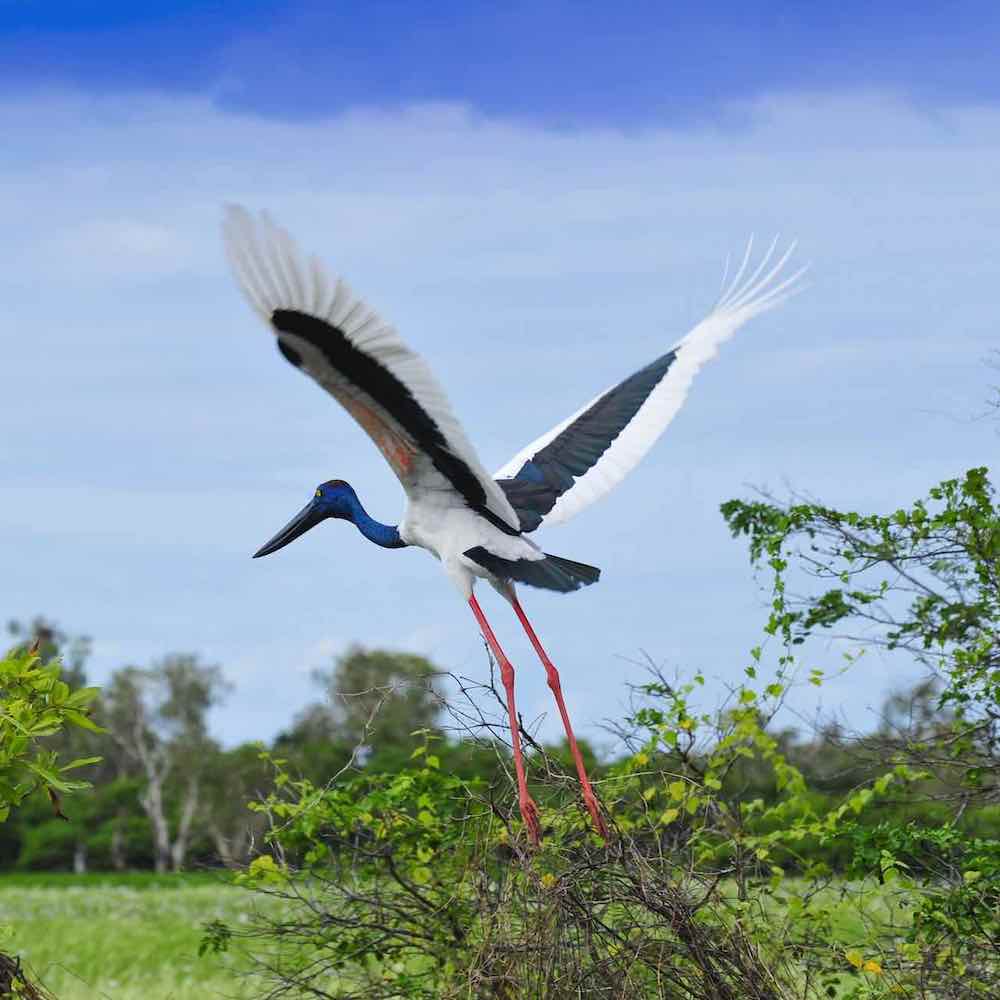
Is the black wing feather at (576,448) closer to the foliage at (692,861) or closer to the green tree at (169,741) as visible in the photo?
the foliage at (692,861)

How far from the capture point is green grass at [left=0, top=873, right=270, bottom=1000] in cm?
1406

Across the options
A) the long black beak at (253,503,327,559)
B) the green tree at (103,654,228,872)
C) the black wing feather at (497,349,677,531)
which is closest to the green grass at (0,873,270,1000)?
the long black beak at (253,503,327,559)

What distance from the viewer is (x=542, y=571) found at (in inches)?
274

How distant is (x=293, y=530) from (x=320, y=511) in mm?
179

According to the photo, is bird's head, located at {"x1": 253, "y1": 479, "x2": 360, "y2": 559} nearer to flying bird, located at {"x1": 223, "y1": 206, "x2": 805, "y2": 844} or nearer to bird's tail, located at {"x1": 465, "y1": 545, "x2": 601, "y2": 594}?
flying bird, located at {"x1": 223, "y1": 206, "x2": 805, "y2": 844}

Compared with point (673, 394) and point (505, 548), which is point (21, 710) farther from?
point (673, 394)

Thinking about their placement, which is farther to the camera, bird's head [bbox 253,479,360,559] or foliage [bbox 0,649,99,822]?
bird's head [bbox 253,479,360,559]

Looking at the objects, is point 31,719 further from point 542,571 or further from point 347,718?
point 347,718

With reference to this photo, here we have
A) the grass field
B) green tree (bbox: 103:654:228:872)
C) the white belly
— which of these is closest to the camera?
the white belly

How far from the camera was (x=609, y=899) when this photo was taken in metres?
5.80

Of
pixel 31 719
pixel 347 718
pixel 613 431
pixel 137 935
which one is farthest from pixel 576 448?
pixel 347 718

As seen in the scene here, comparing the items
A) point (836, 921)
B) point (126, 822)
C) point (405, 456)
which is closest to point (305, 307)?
point (405, 456)

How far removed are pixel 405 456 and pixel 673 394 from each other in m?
2.39

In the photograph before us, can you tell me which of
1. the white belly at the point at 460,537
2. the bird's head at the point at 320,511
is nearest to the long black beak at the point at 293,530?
the bird's head at the point at 320,511
